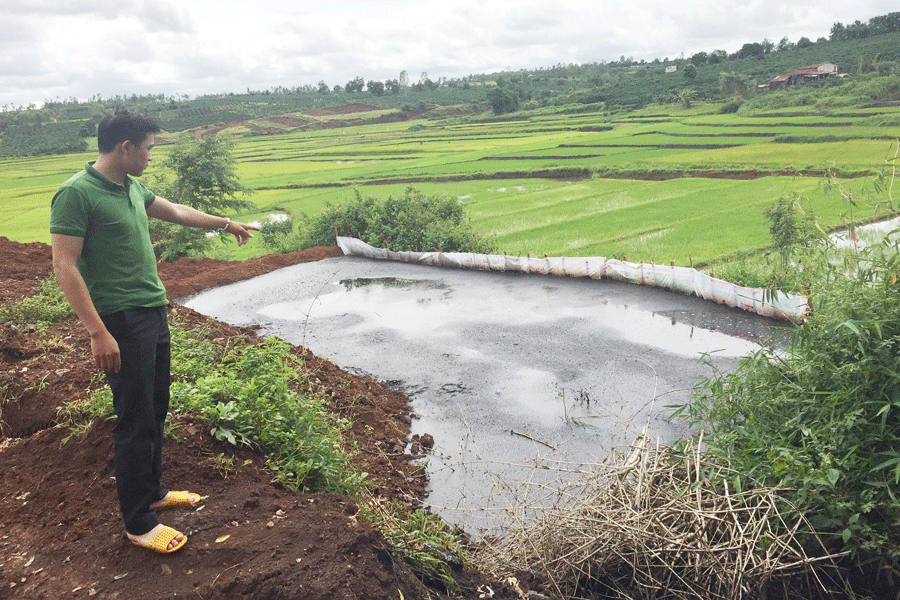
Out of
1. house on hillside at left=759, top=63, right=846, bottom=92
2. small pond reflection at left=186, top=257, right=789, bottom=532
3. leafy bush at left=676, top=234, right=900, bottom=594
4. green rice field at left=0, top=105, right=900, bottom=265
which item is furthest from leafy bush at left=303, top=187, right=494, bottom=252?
house on hillside at left=759, top=63, right=846, bottom=92

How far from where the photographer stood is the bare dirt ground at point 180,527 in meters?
2.76

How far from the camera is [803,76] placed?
48125 mm

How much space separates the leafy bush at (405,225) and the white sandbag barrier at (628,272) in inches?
12.8

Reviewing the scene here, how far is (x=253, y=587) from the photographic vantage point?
268 cm

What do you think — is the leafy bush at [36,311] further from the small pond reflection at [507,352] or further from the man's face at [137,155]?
the man's face at [137,155]

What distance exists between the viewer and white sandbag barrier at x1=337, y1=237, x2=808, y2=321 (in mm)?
8875

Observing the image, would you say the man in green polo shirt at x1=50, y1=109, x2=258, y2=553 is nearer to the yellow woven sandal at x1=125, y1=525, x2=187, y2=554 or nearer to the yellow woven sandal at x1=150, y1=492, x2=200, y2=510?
the yellow woven sandal at x1=125, y1=525, x2=187, y2=554

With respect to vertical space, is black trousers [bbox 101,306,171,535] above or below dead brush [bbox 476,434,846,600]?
above

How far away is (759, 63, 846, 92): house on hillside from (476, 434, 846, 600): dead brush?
53.1 meters

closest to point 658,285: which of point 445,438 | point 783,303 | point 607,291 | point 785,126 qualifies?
point 607,291

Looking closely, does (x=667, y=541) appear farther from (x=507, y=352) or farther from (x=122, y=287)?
(x=507, y=352)

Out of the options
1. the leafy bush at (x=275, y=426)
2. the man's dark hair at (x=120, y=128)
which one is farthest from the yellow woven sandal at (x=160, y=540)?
the man's dark hair at (x=120, y=128)

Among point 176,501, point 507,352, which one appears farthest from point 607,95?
point 176,501

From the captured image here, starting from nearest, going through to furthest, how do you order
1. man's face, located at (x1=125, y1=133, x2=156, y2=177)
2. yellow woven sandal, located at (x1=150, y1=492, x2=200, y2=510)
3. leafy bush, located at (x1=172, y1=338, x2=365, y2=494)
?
1. man's face, located at (x1=125, y1=133, x2=156, y2=177)
2. yellow woven sandal, located at (x1=150, y1=492, x2=200, y2=510)
3. leafy bush, located at (x1=172, y1=338, x2=365, y2=494)
